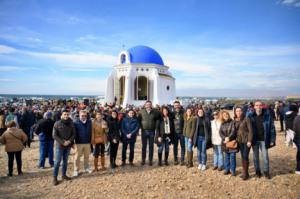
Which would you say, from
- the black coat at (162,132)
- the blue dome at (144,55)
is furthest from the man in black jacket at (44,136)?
the blue dome at (144,55)

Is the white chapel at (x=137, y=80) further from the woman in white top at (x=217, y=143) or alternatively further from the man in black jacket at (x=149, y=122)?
the woman in white top at (x=217, y=143)

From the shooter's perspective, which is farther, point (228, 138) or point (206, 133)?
point (206, 133)

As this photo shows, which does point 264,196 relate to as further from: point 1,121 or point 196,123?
point 1,121

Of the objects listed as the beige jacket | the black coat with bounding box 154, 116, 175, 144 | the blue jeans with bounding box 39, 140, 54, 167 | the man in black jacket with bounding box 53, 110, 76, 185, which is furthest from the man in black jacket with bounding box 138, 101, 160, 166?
the beige jacket

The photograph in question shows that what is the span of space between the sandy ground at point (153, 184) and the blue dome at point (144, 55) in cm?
2282

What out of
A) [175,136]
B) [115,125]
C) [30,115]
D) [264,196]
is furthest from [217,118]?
[30,115]

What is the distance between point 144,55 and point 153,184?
25036 millimetres

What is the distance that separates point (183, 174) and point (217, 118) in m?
2.07

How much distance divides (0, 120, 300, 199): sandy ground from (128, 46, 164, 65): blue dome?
22823 millimetres

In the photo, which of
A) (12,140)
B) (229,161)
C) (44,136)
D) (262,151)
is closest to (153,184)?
(229,161)

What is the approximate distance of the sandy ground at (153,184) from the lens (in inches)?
214

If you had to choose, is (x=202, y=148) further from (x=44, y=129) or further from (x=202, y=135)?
(x=44, y=129)

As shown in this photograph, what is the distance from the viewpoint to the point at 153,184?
6.06 metres

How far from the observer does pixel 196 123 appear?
22.9 feet
